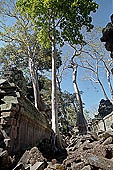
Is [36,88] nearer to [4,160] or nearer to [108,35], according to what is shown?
[108,35]

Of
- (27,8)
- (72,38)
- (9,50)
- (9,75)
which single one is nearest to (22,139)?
(72,38)

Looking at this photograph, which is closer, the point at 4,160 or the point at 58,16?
the point at 4,160

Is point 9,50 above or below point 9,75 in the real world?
above

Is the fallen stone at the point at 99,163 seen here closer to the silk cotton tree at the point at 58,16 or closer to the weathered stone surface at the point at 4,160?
the weathered stone surface at the point at 4,160

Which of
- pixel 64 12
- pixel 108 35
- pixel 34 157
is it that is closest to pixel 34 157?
pixel 34 157

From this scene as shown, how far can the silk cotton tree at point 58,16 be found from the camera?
8.79 m

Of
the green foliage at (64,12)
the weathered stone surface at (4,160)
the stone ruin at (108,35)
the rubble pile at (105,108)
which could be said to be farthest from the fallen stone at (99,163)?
the rubble pile at (105,108)

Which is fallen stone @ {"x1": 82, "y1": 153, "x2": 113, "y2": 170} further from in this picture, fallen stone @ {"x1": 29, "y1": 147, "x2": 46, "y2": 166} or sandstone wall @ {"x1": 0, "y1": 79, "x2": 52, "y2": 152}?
sandstone wall @ {"x1": 0, "y1": 79, "x2": 52, "y2": 152}

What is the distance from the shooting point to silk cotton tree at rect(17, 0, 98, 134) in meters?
8.79

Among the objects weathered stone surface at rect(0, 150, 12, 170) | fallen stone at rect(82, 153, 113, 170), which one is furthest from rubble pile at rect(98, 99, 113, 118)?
weathered stone surface at rect(0, 150, 12, 170)

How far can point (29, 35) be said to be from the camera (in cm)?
1486

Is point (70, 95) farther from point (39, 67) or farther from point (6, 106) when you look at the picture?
point (6, 106)

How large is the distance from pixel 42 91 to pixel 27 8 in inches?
476

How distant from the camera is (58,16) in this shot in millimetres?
9852
